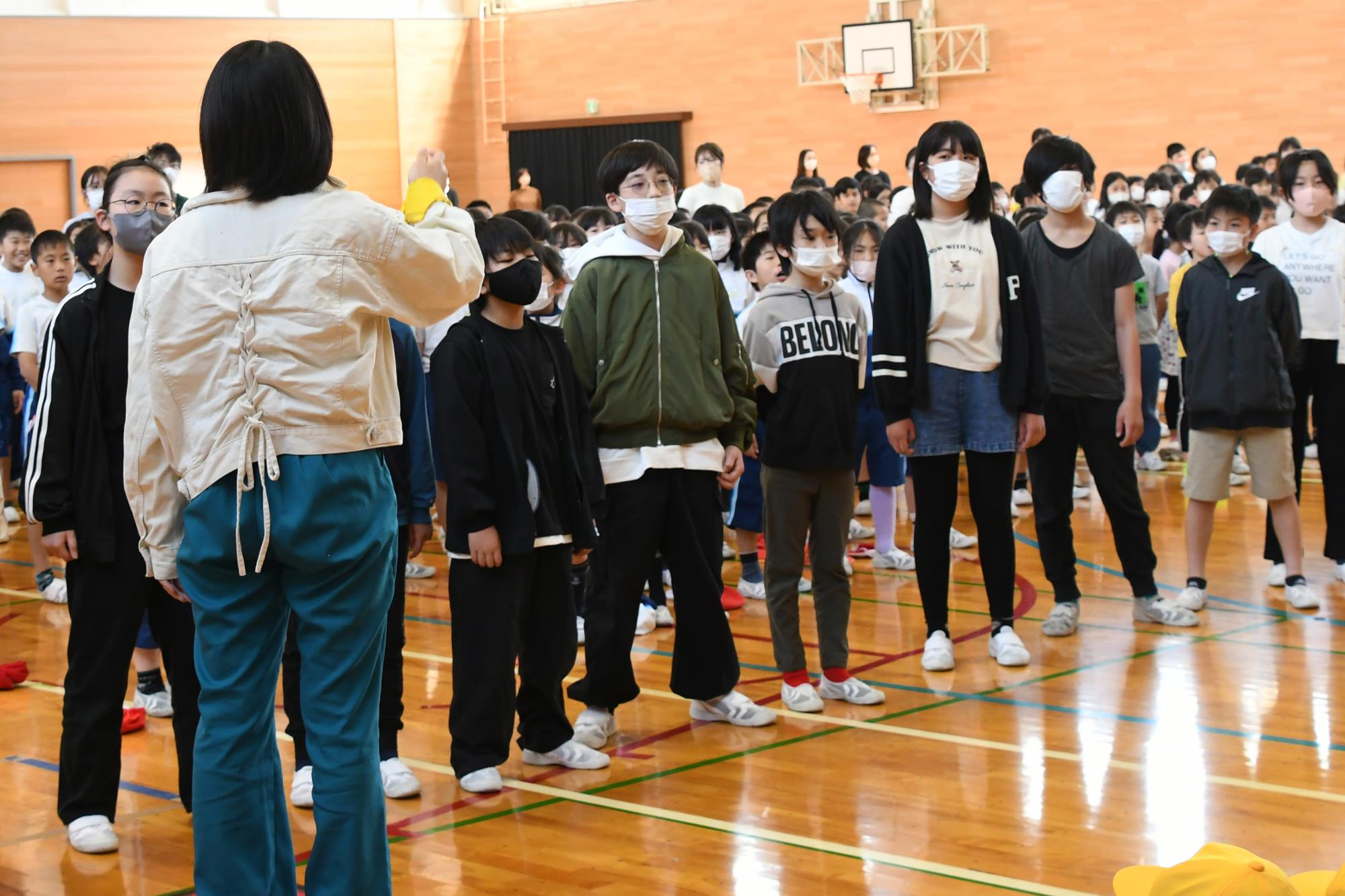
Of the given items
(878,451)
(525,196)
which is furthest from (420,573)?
(525,196)

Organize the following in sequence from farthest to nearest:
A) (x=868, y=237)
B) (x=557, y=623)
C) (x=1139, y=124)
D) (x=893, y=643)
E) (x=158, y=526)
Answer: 1. (x=1139, y=124)
2. (x=868, y=237)
3. (x=893, y=643)
4. (x=557, y=623)
5. (x=158, y=526)

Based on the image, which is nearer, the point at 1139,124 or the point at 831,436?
the point at 831,436

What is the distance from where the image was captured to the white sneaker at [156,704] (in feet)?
15.3

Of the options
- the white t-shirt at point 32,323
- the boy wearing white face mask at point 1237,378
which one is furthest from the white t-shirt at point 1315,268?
the white t-shirt at point 32,323

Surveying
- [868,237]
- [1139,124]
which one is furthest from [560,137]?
[868,237]

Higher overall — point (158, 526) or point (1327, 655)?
point (158, 526)

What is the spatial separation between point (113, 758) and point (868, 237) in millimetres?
4010

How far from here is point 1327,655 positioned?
4750 millimetres

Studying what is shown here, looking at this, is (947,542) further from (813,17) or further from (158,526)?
(813,17)

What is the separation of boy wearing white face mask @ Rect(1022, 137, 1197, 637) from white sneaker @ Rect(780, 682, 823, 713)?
116 cm

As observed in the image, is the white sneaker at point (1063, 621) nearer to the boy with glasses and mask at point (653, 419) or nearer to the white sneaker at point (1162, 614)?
the white sneaker at point (1162, 614)

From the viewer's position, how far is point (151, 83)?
1681cm

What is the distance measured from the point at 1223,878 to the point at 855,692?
8.81 feet

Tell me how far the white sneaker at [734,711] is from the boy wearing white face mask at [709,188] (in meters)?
6.71
